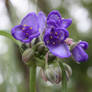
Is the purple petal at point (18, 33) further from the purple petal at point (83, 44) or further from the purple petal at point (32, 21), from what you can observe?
the purple petal at point (83, 44)

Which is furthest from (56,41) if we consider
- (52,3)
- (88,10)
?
(88,10)

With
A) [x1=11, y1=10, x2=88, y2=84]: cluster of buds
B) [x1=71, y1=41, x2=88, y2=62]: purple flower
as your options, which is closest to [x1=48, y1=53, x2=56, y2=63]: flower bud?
[x1=11, y1=10, x2=88, y2=84]: cluster of buds

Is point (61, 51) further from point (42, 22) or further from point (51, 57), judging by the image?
point (42, 22)

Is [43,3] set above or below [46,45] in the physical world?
above

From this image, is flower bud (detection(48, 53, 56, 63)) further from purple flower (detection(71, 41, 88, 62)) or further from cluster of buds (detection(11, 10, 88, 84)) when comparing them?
purple flower (detection(71, 41, 88, 62))

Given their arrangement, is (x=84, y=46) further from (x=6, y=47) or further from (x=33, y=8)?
(x=6, y=47)

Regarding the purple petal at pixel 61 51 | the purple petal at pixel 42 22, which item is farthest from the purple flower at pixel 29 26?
the purple petal at pixel 61 51
